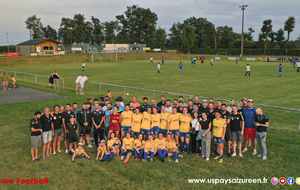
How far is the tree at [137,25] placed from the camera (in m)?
109

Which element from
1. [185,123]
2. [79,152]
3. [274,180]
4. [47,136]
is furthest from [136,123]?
[274,180]

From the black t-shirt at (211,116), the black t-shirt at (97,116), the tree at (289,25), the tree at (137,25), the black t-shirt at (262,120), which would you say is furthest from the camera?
the tree at (137,25)

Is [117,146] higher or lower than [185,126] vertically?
lower

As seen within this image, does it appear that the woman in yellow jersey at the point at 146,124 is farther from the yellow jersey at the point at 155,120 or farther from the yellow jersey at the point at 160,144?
the yellow jersey at the point at 160,144

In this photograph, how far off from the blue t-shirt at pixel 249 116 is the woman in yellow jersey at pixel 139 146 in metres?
3.77

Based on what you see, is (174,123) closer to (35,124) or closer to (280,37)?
(35,124)

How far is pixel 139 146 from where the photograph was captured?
8.75 m

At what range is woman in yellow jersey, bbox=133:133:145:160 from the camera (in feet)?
28.0

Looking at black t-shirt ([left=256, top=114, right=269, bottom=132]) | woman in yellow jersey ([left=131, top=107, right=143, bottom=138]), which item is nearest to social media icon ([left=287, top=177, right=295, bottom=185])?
black t-shirt ([left=256, top=114, right=269, bottom=132])

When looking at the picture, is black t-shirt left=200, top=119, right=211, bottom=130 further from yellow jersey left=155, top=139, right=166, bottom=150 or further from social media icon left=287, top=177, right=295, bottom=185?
social media icon left=287, top=177, right=295, bottom=185

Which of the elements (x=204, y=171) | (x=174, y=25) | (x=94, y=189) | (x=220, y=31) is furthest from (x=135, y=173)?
(x=174, y=25)

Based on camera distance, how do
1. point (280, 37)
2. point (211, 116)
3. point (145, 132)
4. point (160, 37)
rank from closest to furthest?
point (211, 116) → point (145, 132) → point (280, 37) → point (160, 37)

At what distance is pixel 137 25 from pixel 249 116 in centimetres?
10763

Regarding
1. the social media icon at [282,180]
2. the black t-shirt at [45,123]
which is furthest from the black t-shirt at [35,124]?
the social media icon at [282,180]
